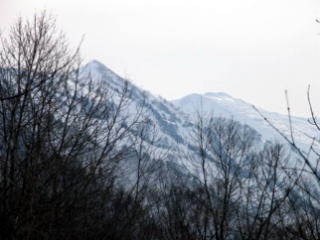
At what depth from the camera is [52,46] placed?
12.0 m

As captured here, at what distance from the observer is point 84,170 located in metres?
10.9

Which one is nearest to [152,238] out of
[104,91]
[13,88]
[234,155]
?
[234,155]

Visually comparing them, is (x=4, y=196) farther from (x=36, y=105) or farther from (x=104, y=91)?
(x=104, y=91)

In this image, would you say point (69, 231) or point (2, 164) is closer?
point (2, 164)

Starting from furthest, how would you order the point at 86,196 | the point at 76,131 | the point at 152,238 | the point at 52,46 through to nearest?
1. the point at 152,238
2. the point at 52,46
3. the point at 76,131
4. the point at 86,196

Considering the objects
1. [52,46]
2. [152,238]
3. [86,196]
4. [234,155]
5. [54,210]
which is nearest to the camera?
[54,210]

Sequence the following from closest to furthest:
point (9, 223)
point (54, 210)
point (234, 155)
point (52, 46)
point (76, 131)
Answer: point (9, 223) < point (54, 210) < point (76, 131) < point (52, 46) < point (234, 155)

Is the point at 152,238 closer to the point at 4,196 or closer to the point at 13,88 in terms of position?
the point at 13,88

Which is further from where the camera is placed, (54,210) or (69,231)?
(69,231)

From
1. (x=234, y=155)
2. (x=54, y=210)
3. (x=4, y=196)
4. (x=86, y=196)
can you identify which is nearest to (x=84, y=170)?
(x=86, y=196)

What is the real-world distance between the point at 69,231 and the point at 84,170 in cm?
144

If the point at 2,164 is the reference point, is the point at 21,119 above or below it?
above

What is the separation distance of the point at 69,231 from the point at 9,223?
2.44m

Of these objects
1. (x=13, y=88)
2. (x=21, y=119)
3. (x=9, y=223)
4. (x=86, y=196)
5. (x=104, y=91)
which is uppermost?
(x=104, y=91)
